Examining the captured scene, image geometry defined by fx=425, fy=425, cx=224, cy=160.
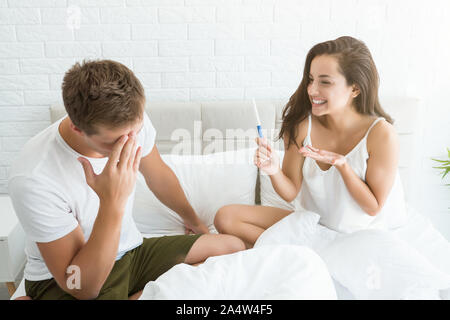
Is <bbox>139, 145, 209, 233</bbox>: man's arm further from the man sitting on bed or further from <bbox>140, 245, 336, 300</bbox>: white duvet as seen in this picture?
<bbox>140, 245, 336, 300</bbox>: white duvet

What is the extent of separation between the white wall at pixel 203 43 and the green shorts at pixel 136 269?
27.4 inches

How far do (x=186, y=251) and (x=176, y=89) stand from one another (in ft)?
2.46

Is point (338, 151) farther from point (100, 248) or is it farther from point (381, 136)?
point (100, 248)

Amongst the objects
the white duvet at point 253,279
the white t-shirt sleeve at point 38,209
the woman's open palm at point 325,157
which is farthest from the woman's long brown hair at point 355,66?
the white t-shirt sleeve at point 38,209

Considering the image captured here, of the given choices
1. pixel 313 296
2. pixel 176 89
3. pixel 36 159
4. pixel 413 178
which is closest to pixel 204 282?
pixel 313 296

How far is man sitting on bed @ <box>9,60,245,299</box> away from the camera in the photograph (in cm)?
97

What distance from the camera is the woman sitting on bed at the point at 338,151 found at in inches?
46.8

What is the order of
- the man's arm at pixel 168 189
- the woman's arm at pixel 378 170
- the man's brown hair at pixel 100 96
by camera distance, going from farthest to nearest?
the man's arm at pixel 168 189 → the woman's arm at pixel 378 170 → the man's brown hair at pixel 100 96

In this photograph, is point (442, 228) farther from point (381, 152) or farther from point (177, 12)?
point (177, 12)

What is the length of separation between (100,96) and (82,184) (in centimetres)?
29

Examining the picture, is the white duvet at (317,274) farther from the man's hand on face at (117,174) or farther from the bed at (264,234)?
the man's hand on face at (117,174)

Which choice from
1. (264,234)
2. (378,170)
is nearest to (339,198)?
(378,170)

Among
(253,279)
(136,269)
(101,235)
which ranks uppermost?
(101,235)

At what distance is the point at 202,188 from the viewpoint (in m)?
1.63
